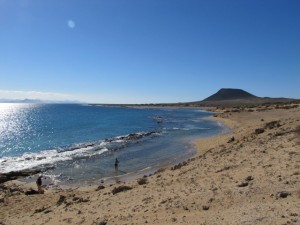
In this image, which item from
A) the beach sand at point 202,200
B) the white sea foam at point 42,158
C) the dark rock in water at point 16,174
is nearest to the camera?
the beach sand at point 202,200

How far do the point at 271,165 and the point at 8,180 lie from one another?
935 inches

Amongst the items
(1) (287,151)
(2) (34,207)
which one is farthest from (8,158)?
(1) (287,151)

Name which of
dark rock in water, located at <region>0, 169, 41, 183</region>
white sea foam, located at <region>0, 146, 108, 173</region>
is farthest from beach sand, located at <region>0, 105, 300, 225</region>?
white sea foam, located at <region>0, 146, 108, 173</region>

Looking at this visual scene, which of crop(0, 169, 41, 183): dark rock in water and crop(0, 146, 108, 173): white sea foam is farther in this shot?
crop(0, 146, 108, 173): white sea foam

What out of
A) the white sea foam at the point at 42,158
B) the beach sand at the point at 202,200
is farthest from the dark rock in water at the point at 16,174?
the beach sand at the point at 202,200

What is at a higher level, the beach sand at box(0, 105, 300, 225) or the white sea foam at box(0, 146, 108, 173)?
the beach sand at box(0, 105, 300, 225)

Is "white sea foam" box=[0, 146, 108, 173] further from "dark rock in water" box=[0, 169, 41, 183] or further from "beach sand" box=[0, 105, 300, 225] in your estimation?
"beach sand" box=[0, 105, 300, 225]

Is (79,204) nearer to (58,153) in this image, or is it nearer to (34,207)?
(34,207)

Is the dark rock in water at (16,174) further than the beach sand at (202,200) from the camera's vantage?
Yes

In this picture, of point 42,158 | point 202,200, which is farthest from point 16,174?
point 202,200

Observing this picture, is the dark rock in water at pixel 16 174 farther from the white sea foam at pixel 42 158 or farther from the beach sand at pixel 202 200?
the beach sand at pixel 202 200

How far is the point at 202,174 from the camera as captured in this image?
67.5ft

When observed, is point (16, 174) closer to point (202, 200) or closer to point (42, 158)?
point (42, 158)

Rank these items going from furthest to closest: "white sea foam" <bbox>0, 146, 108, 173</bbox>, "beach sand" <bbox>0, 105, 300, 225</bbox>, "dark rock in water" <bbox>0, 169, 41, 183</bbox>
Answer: "white sea foam" <bbox>0, 146, 108, 173</bbox> → "dark rock in water" <bbox>0, 169, 41, 183</bbox> → "beach sand" <bbox>0, 105, 300, 225</bbox>
